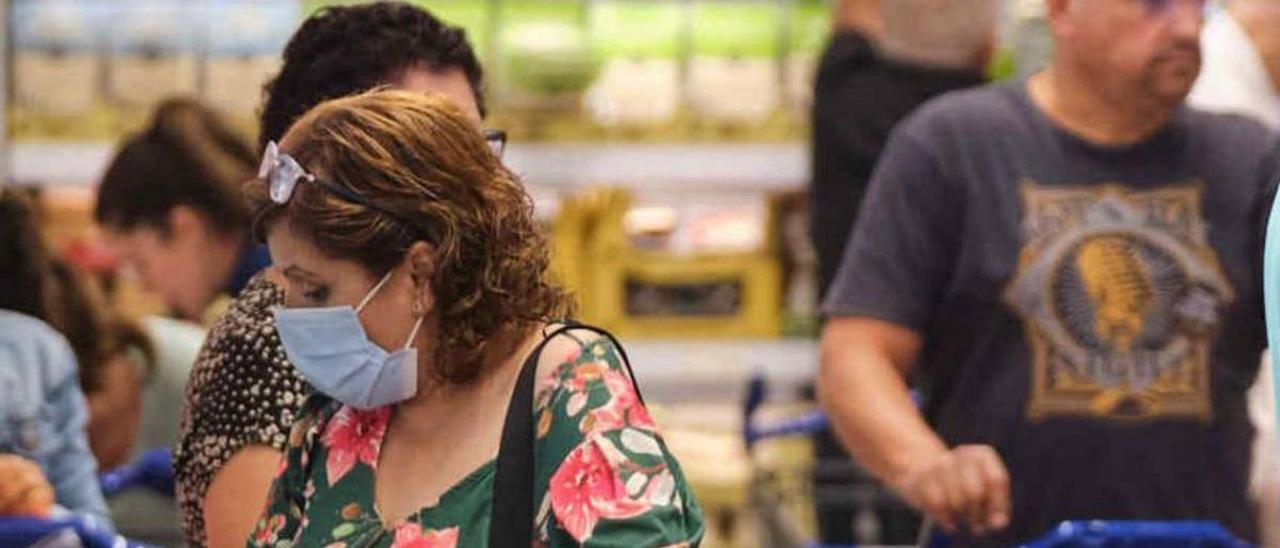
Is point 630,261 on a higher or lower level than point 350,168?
lower

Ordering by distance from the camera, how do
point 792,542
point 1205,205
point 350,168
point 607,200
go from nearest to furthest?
point 350,168
point 1205,205
point 792,542
point 607,200

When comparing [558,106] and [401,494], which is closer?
[401,494]

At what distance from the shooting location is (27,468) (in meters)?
3.56

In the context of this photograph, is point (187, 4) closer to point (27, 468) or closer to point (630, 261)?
A: point (630, 261)

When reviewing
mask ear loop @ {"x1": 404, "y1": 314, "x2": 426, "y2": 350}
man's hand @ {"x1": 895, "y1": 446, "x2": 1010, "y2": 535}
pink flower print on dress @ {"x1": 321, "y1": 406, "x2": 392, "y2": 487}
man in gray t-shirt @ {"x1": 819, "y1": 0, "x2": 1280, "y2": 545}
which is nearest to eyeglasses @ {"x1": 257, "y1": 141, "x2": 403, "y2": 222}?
mask ear loop @ {"x1": 404, "y1": 314, "x2": 426, "y2": 350}

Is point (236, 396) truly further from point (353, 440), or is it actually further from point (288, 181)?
point (288, 181)

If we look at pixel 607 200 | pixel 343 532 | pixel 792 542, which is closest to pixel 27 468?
pixel 343 532

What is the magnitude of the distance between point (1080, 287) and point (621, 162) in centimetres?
263

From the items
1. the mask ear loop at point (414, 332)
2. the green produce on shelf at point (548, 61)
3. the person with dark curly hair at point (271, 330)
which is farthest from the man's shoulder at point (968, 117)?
the green produce on shelf at point (548, 61)

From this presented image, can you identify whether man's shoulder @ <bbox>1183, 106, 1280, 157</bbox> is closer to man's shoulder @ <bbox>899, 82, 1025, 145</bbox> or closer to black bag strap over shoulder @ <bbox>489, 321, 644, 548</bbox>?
man's shoulder @ <bbox>899, 82, 1025, 145</bbox>

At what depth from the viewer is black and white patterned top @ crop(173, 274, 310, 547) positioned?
3.09m

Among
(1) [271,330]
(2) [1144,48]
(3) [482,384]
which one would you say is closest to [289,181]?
(3) [482,384]

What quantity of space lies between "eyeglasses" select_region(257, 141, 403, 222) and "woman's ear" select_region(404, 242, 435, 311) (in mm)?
37

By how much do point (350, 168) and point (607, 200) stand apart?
12.5ft
